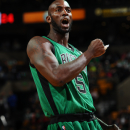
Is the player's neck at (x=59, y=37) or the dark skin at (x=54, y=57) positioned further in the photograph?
the player's neck at (x=59, y=37)

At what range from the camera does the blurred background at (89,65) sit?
1233 centimetres

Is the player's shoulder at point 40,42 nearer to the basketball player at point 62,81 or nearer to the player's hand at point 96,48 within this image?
Answer: the basketball player at point 62,81

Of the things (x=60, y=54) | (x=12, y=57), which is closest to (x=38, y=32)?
(x=12, y=57)

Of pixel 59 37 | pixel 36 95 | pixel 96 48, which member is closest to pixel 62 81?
pixel 96 48

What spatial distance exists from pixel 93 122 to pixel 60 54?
0.78 metres

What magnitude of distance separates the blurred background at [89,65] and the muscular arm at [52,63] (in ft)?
26.1

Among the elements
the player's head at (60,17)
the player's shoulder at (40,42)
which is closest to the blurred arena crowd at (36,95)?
the player's head at (60,17)

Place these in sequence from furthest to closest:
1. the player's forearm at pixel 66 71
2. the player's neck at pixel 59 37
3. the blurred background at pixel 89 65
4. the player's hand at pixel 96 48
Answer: the blurred background at pixel 89 65, the player's neck at pixel 59 37, the player's hand at pixel 96 48, the player's forearm at pixel 66 71

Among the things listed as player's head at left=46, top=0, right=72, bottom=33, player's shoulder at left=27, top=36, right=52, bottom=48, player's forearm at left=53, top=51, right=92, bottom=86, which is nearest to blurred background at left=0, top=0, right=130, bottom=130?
player's head at left=46, top=0, right=72, bottom=33

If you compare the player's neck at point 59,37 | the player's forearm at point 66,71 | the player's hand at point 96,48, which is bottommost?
the player's forearm at point 66,71

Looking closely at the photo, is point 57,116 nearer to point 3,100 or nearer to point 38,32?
point 3,100

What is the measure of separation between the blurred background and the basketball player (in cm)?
766

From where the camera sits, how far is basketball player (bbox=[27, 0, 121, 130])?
2502 mm

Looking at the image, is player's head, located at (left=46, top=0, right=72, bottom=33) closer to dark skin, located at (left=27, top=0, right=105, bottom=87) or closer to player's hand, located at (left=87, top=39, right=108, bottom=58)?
dark skin, located at (left=27, top=0, right=105, bottom=87)
